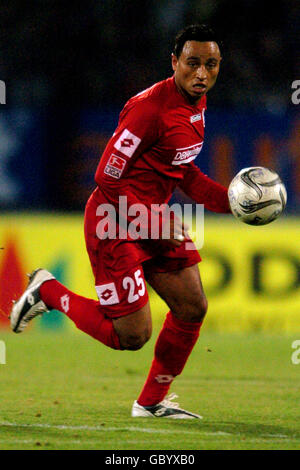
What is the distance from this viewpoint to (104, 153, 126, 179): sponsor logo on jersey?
4.91 meters

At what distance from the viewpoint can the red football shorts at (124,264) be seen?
5.06m

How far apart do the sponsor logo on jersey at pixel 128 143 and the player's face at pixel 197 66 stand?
407mm

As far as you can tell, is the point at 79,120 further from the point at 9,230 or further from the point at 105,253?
the point at 105,253

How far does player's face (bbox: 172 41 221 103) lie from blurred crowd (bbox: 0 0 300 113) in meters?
6.74

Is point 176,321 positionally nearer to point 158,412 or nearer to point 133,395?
point 158,412

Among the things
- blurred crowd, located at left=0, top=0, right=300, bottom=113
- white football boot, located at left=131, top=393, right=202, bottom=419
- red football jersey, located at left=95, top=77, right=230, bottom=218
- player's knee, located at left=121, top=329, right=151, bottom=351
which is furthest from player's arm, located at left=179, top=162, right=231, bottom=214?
blurred crowd, located at left=0, top=0, right=300, bottom=113

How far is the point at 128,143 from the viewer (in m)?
4.89

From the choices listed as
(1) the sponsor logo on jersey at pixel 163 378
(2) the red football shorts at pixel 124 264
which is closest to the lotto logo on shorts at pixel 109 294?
(2) the red football shorts at pixel 124 264

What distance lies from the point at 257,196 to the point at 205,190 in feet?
1.82

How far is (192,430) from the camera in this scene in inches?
193

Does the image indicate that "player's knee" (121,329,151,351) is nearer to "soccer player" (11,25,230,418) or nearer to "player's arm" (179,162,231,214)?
"soccer player" (11,25,230,418)

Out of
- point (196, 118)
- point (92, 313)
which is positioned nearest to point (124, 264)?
point (92, 313)

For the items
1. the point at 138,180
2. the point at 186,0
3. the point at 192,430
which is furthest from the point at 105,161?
the point at 186,0
